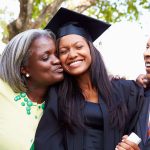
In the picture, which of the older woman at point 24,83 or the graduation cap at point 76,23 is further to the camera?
the graduation cap at point 76,23

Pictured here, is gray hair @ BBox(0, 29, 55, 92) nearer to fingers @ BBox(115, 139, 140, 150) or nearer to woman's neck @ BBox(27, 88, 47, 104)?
woman's neck @ BBox(27, 88, 47, 104)

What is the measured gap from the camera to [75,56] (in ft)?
11.1

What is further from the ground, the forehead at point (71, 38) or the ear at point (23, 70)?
the forehead at point (71, 38)

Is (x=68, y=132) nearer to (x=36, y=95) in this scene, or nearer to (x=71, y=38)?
(x=36, y=95)

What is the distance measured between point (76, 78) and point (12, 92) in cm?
59

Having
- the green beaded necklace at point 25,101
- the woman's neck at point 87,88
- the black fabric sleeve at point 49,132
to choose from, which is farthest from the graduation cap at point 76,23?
the black fabric sleeve at point 49,132

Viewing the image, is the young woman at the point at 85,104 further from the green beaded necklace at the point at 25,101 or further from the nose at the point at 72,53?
the green beaded necklace at the point at 25,101

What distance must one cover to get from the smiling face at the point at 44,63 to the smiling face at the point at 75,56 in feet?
0.21

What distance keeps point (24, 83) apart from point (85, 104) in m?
0.58

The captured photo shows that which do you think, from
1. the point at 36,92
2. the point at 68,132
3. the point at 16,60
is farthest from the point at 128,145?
the point at 16,60

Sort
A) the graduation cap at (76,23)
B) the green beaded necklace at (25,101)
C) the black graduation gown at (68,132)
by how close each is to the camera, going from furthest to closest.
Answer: the graduation cap at (76,23)
the green beaded necklace at (25,101)
the black graduation gown at (68,132)

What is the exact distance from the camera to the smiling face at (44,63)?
135 inches

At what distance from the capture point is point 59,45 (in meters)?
3.53

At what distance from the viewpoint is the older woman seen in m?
3.35
